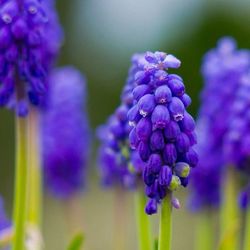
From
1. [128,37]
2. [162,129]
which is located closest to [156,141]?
[162,129]

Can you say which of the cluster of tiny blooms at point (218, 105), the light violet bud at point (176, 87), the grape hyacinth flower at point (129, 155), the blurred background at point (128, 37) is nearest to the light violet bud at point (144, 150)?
the light violet bud at point (176, 87)

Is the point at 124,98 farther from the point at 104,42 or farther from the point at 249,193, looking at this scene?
the point at 104,42

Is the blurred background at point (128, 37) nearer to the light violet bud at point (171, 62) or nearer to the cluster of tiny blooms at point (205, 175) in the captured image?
the cluster of tiny blooms at point (205, 175)

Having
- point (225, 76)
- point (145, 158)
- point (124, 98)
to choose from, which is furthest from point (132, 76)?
point (225, 76)

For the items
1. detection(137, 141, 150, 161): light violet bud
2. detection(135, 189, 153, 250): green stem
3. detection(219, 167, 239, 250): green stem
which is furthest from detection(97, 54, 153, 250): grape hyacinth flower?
detection(219, 167, 239, 250): green stem

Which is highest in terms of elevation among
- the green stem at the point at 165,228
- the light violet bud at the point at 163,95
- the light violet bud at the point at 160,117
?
the light violet bud at the point at 163,95

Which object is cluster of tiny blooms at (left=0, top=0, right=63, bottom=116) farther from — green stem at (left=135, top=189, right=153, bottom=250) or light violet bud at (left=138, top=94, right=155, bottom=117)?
light violet bud at (left=138, top=94, right=155, bottom=117)

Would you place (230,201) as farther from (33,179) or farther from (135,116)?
(135,116)
